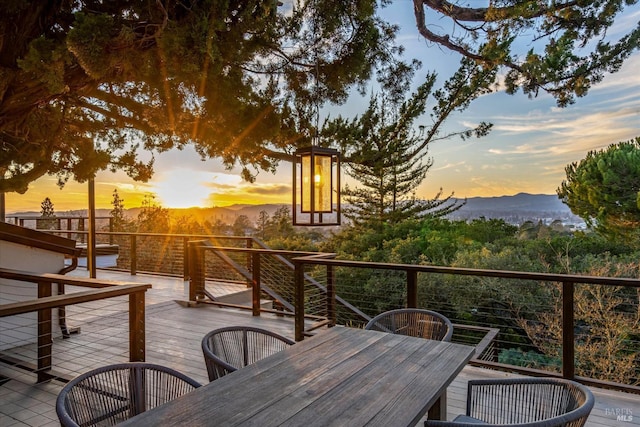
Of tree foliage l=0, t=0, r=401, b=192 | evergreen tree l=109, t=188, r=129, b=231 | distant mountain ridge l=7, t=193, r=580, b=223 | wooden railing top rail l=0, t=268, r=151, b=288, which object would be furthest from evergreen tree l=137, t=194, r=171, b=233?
wooden railing top rail l=0, t=268, r=151, b=288

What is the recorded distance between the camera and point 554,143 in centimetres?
1286

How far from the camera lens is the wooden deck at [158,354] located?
9.82 feet

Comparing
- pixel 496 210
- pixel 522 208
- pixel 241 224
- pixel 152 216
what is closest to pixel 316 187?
pixel 152 216

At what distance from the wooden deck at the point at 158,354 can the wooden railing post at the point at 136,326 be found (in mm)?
745

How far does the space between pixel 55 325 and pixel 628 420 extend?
5.48m

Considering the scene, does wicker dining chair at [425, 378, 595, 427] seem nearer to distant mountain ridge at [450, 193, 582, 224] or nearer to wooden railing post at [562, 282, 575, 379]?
wooden railing post at [562, 282, 575, 379]

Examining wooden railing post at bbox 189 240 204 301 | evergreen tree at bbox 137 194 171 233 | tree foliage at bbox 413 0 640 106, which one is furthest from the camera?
evergreen tree at bbox 137 194 171 233

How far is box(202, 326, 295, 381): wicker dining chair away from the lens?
2465mm

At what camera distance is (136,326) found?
2.88 m

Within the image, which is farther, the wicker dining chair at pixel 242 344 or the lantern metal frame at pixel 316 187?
the lantern metal frame at pixel 316 187

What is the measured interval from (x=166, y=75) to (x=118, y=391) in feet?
8.08

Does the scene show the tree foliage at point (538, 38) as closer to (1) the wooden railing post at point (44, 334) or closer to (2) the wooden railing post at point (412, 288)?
(2) the wooden railing post at point (412, 288)

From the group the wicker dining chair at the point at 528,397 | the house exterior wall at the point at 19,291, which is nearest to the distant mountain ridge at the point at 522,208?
the wicker dining chair at the point at 528,397

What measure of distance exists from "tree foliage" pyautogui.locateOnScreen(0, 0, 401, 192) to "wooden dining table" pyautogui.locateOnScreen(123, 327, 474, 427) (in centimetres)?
225
